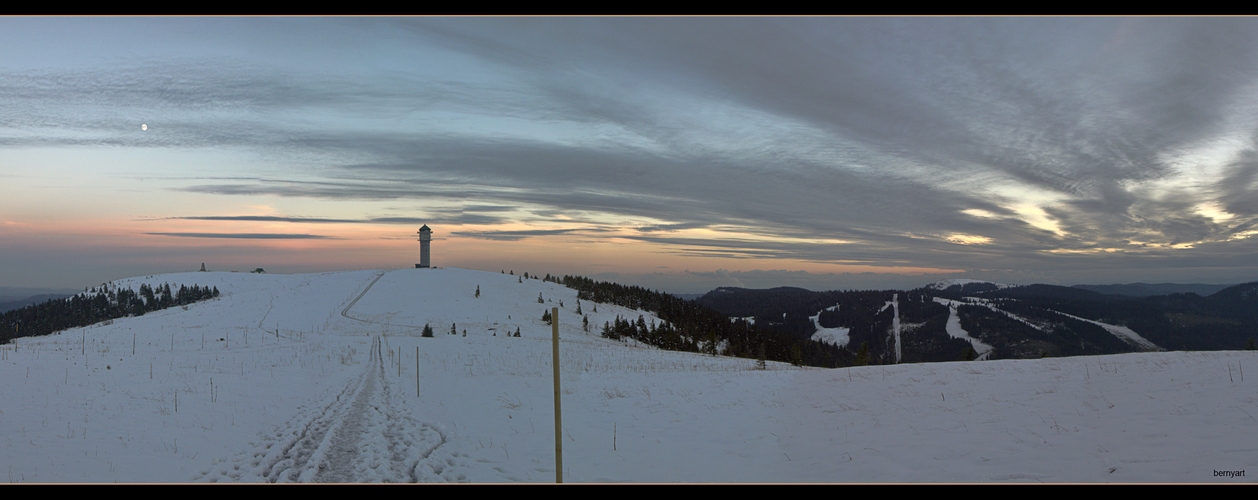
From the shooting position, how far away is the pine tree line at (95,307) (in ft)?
168

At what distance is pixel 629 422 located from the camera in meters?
13.2

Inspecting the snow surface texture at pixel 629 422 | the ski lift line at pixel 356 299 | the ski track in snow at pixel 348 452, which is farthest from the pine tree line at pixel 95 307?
the ski track in snow at pixel 348 452

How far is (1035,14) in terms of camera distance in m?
6.42

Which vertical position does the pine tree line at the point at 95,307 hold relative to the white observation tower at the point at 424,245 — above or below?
below

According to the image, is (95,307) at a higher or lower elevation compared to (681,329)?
higher

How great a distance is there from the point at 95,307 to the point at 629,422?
72.3m

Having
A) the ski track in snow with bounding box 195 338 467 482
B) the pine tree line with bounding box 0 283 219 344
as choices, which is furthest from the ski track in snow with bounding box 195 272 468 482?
the pine tree line with bounding box 0 283 219 344

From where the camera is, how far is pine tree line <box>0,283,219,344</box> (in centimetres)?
5119

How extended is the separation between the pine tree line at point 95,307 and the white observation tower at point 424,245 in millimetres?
26067

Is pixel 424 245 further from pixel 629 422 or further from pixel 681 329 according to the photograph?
pixel 629 422

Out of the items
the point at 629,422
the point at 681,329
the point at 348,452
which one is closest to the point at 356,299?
the point at 681,329

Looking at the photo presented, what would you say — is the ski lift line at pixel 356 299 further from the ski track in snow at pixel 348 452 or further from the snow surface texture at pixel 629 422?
the ski track in snow at pixel 348 452
